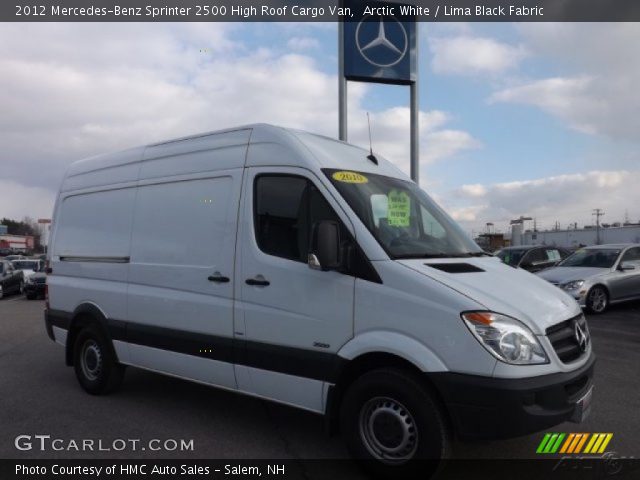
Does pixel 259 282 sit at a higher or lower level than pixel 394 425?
higher

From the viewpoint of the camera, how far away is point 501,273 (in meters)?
4.23

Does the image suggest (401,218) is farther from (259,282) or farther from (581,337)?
(581,337)

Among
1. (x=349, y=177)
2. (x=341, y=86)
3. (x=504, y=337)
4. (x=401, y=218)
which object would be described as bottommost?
(x=504, y=337)

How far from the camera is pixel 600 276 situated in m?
11.9

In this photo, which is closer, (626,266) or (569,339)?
(569,339)

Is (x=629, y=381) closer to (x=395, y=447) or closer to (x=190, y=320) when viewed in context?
(x=395, y=447)

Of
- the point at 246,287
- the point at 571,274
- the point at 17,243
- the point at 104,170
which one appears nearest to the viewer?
the point at 246,287

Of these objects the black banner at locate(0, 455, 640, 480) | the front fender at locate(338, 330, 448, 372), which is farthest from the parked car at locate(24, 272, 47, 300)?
A: the front fender at locate(338, 330, 448, 372)

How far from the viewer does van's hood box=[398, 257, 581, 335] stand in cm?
361

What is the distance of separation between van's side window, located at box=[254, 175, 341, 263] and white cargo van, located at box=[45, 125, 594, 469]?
1 cm

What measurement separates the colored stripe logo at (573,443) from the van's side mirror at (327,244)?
228cm

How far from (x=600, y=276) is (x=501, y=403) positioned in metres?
9.84

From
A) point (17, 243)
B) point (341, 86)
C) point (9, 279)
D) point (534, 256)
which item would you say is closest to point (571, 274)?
point (534, 256)

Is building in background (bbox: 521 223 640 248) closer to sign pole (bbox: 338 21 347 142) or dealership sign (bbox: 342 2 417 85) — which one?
dealership sign (bbox: 342 2 417 85)
